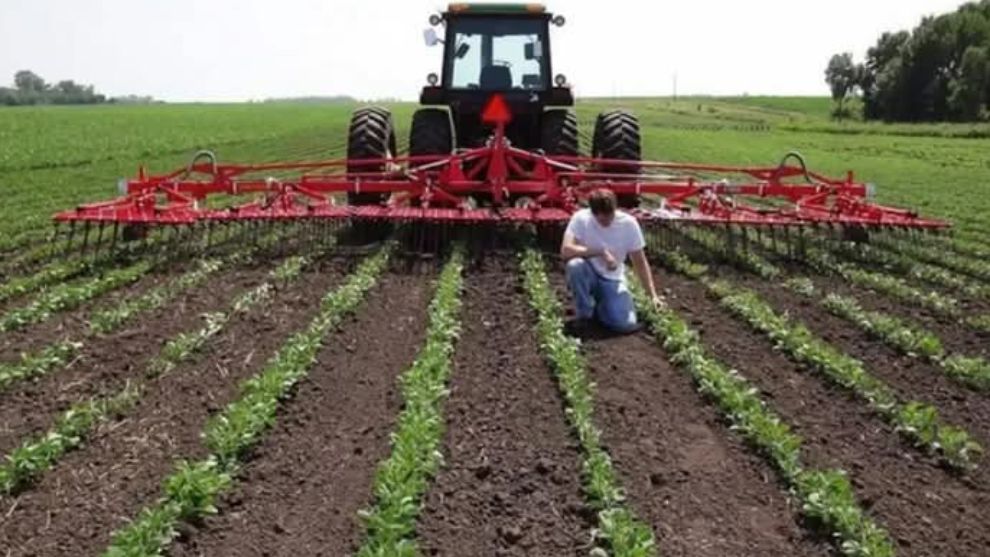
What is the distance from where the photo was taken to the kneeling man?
24.5ft

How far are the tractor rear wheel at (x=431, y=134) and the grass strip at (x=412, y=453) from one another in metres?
4.28

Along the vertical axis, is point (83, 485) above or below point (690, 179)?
below

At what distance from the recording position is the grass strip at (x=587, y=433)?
4137mm

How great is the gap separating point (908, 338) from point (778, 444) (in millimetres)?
2603

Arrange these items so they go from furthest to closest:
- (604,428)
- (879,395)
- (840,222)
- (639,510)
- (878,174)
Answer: (878,174) → (840,222) → (879,395) → (604,428) → (639,510)

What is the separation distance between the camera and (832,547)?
13.9 feet

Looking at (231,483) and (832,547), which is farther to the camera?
(231,483)

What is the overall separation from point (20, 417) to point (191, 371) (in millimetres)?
1080

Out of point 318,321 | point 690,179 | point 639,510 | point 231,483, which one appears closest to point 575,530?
point 639,510

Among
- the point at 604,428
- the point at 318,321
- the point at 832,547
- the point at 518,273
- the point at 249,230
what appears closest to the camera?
the point at 832,547

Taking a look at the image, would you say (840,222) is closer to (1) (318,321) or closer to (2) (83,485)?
(1) (318,321)

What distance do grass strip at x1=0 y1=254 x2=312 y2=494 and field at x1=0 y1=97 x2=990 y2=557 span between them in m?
0.02

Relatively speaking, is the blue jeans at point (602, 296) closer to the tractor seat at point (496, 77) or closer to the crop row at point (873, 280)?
the crop row at point (873, 280)

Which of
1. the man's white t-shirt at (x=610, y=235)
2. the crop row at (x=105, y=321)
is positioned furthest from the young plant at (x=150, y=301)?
the man's white t-shirt at (x=610, y=235)
